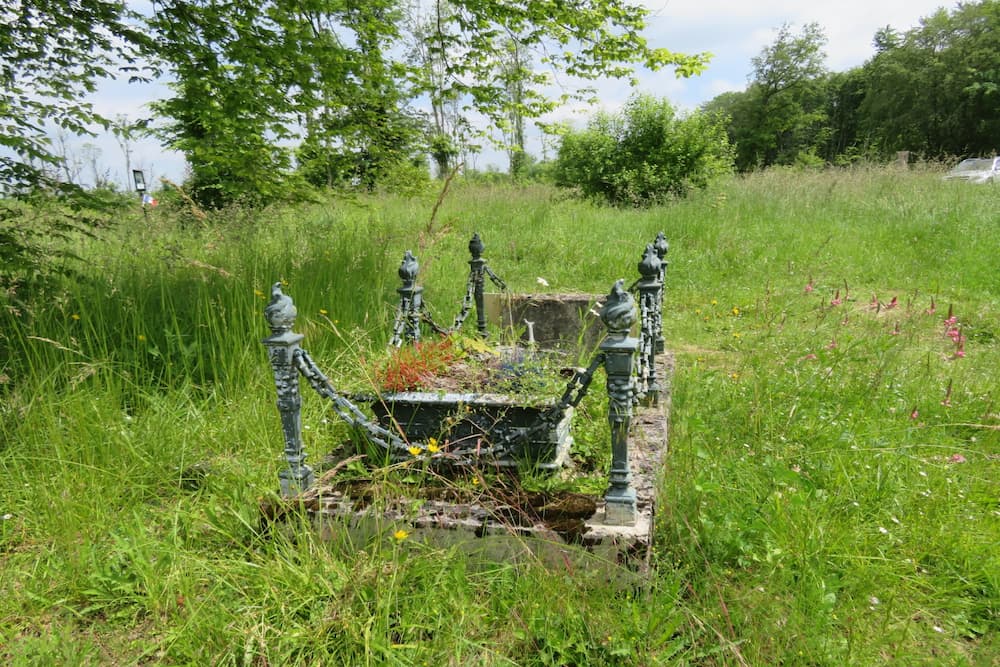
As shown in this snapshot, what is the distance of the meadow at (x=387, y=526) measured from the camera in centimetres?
182

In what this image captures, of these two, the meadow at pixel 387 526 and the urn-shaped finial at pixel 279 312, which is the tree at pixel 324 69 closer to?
the meadow at pixel 387 526

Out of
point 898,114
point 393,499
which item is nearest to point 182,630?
point 393,499

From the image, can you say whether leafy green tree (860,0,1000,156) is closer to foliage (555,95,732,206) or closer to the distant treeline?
→ the distant treeline

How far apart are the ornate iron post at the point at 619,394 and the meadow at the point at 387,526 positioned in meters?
0.28

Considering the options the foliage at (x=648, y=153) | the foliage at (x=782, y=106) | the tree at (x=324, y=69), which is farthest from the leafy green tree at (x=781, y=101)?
the tree at (x=324, y=69)

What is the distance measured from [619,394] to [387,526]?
0.97 metres

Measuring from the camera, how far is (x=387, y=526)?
2139mm

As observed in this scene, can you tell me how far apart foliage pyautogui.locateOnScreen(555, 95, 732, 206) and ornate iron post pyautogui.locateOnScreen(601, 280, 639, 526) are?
12.3 meters

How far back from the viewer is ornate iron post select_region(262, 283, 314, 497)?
2201 mm

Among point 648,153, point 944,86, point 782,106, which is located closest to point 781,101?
point 782,106

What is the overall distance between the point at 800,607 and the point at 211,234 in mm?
4772

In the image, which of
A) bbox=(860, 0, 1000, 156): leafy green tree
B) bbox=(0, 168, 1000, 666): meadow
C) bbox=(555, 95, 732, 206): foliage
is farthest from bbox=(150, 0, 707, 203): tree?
bbox=(860, 0, 1000, 156): leafy green tree

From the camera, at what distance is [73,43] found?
4.35m

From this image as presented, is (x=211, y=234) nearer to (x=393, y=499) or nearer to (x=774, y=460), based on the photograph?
(x=393, y=499)
